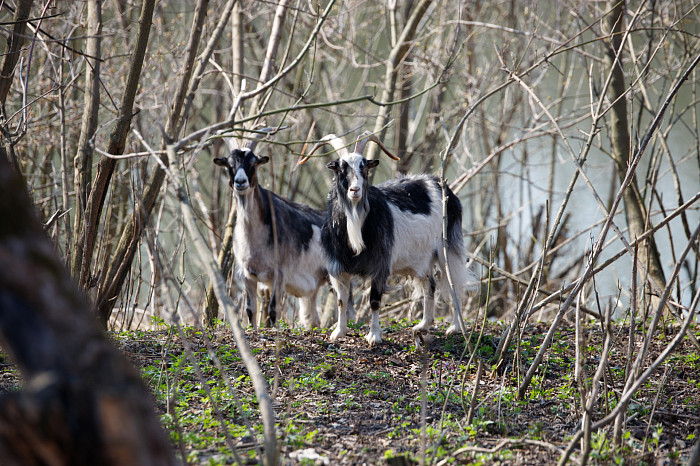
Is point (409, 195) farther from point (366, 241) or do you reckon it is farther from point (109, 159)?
point (109, 159)

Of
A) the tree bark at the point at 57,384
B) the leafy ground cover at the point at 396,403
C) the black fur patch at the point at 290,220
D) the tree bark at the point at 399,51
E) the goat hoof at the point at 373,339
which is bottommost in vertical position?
the leafy ground cover at the point at 396,403

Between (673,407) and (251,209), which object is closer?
(673,407)

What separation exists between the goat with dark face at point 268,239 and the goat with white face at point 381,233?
25.7 inches

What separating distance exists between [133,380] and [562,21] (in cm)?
1139

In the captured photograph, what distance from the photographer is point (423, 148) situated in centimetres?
1149

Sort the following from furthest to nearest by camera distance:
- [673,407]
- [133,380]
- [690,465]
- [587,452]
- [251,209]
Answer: [251,209] → [673,407] → [587,452] → [690,465] → [133,380]

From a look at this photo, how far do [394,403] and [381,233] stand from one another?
202cm

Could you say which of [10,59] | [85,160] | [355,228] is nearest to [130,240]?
[85,160]

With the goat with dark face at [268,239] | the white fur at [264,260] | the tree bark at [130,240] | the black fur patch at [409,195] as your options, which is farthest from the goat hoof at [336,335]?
the tree bark at [130,240]

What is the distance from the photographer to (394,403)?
4.25 metres

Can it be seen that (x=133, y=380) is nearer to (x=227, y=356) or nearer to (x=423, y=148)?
(x=227, y=356)

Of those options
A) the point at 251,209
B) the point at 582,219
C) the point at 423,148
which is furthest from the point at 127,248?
the point at 582,219

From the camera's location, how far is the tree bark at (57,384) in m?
1.67

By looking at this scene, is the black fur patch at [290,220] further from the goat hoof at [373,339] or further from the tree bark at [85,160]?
the tree bark at [85,160]
